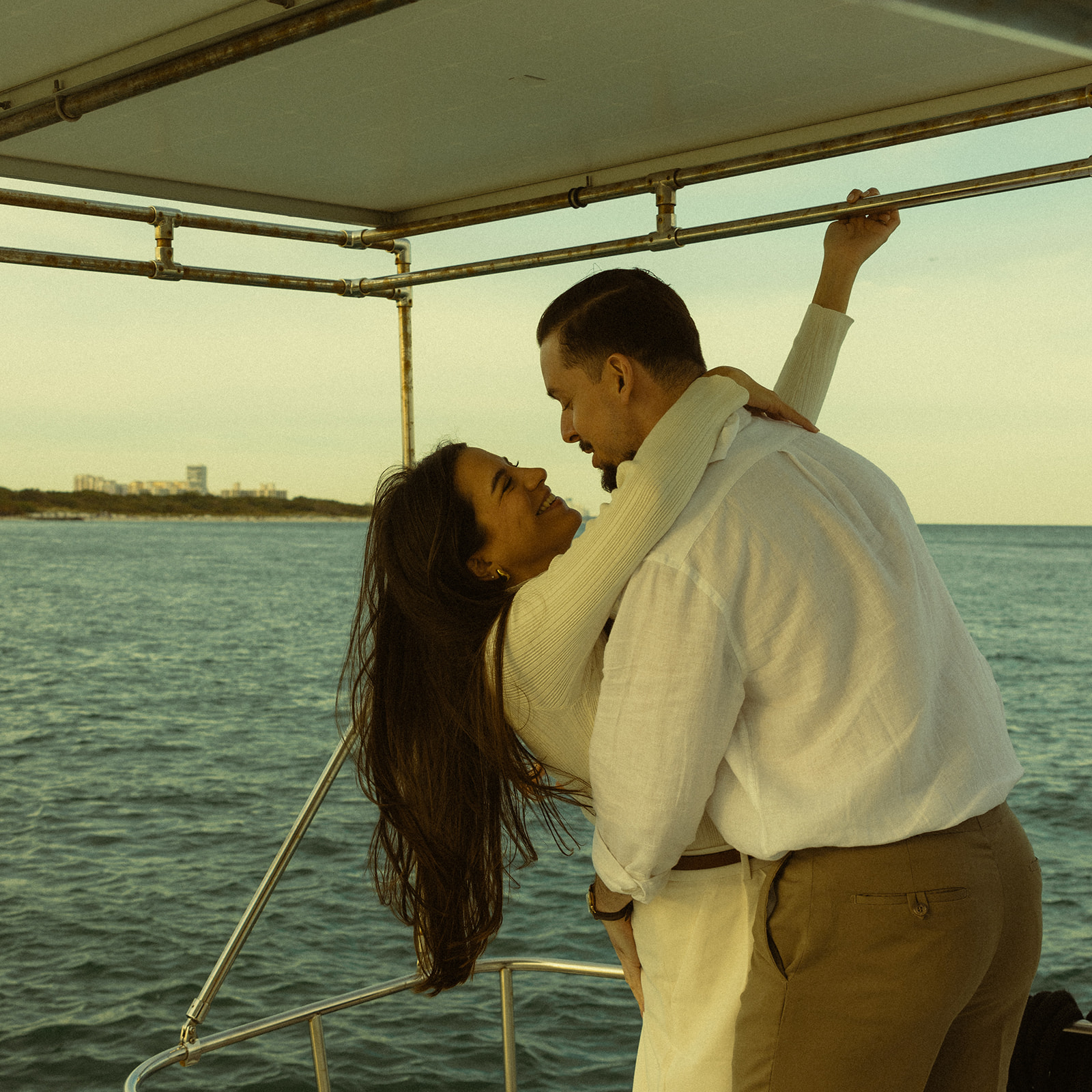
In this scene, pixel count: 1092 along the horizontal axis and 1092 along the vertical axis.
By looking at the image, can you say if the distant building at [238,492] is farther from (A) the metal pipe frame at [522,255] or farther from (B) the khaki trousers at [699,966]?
(B) the khaki trousers at [699,966]

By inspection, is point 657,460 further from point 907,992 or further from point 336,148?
point 336,148

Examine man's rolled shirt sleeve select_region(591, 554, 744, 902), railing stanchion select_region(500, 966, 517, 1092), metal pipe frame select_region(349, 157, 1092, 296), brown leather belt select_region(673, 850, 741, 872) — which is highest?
metal pipe frame select_region(349, 157, 1092, 296)

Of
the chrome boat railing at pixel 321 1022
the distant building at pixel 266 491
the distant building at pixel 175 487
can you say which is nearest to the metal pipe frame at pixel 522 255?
the chrome boat railing at pixel 321 1022

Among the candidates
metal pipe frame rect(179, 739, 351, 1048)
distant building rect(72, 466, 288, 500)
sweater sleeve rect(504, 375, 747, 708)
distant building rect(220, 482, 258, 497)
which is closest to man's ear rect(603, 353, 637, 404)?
sweater sleeve rect(504, 375, 747, 708)

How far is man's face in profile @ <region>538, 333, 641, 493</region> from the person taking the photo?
1640mm

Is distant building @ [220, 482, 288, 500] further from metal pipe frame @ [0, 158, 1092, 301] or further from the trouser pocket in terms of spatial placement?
the trouser pocket

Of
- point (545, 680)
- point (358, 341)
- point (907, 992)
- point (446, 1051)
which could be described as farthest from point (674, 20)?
point (358, 341)

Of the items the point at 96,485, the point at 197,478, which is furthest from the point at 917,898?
the point at 96,485

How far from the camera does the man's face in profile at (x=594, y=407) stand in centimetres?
164

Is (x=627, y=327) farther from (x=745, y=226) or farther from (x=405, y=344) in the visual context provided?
(x=405, y=344)

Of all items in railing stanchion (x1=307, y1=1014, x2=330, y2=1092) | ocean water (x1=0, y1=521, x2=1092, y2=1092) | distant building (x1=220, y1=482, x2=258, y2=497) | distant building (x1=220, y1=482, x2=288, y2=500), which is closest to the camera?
railing stanchion (x1=307, y1=1014, x2=330, y2=1092)

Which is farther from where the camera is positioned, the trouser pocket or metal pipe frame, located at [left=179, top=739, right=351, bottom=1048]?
metal pipe frame, located at [left=179, top=739, right=351, bottom=1048]

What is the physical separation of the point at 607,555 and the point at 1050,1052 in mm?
1386

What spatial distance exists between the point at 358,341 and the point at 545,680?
145 ft
